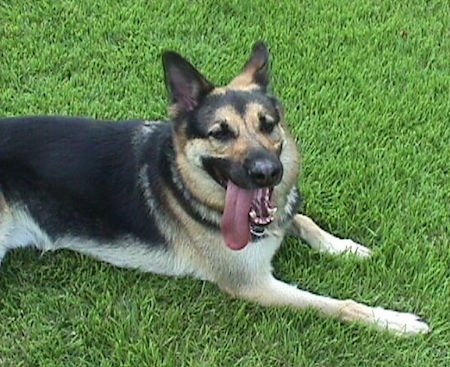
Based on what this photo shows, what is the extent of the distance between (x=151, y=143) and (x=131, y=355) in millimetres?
1091

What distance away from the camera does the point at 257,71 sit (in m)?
Result: 3.90

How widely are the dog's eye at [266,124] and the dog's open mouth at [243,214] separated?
0.89 ft

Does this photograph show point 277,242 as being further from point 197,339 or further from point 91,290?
point 91,290

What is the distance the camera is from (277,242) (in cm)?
396

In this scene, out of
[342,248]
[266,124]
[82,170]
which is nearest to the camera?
[266,124]

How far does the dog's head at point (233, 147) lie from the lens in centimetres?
349

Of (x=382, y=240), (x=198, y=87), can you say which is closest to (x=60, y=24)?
(x=198, y=87)

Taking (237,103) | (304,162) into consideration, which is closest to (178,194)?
(237,103)

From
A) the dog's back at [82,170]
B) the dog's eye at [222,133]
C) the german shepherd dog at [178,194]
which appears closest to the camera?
the dog's eye at [222,133]

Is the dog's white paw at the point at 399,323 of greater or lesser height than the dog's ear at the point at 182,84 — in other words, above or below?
below

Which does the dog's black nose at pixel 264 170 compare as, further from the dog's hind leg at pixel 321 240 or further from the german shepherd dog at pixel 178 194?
the dog's hind leg at pixel 321 240

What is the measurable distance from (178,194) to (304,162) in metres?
1.13

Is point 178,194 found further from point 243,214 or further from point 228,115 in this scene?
point 228,115

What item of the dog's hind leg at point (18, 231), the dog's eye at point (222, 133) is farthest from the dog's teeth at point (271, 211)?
the dog's hind leg at point (18, 231)
